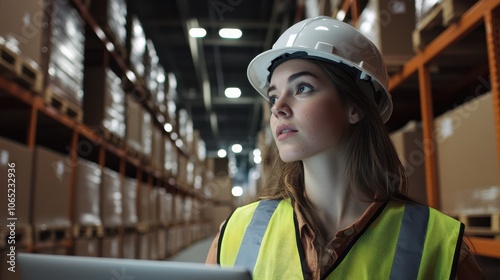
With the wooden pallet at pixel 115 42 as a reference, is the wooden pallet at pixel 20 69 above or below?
below

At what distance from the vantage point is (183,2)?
855cm

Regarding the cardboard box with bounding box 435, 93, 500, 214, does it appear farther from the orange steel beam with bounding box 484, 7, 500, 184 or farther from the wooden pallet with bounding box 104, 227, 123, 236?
the wooden pallet with bounding box 104, 227, 123, 236

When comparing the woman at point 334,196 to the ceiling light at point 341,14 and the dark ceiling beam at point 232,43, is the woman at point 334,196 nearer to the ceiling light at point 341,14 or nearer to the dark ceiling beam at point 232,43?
the ceiling light at point 341,14

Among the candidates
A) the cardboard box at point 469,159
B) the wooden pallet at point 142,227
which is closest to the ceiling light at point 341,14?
the cardboard box at point 469,159

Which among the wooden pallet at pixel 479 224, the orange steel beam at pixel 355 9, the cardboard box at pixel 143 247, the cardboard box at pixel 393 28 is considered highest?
the orange steel beam at pixel 355 9

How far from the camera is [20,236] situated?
10.1 ft

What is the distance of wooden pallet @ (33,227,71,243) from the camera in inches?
129

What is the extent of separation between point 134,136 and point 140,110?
16.0 inches

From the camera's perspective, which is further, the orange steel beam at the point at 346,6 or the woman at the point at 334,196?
the orange steel beam at the point at 346,6

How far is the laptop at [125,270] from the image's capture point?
2.75 ft

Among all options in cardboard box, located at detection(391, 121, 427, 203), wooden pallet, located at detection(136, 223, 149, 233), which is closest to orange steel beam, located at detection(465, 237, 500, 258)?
cardboard box, located at detection(391, 121, 427, 203)

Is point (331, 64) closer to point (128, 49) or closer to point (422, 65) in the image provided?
point (422, 65)

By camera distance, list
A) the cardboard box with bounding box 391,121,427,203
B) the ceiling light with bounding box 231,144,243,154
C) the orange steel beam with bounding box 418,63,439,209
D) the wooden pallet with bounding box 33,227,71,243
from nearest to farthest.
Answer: the orange steel beam with bounding box 418,63,439,209
the wooden pallet with bounding box 33,227,71,243
the cardboard box with bounding box 391,121,427,203
the ceiling light with bounding box 231,144,243,154

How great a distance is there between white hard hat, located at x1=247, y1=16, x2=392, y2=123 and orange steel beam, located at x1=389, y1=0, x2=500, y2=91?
1.06m
